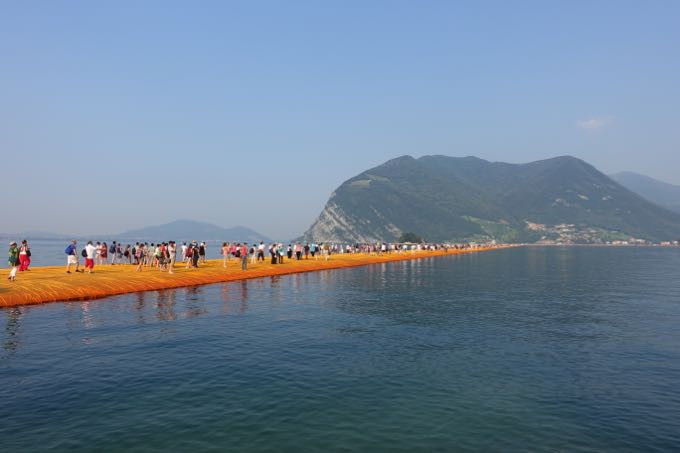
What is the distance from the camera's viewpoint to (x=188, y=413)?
13.0 m

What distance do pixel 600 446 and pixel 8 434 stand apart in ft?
55.8

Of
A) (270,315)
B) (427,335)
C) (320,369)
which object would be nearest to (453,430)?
(320,369)

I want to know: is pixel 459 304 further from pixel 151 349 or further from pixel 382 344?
pixel 151 349

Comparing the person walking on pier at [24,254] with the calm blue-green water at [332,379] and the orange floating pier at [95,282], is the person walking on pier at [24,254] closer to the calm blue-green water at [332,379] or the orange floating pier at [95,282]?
the orange floating pier at [95,282]

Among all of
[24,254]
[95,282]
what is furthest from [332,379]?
[24,254]

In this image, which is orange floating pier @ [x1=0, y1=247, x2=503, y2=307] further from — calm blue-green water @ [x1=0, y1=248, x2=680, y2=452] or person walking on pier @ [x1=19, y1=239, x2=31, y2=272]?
calm blue-green water @ [x1=0, y1=248, x2=680, y2=452]

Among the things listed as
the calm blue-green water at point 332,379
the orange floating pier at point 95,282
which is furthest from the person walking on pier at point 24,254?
the calm blue-green water at point 332,379

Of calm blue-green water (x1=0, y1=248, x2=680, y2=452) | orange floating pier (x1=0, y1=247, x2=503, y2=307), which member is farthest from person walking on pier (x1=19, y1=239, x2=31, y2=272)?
calm blue-green water (x1=0, y1=248, x2=680, y2=452)

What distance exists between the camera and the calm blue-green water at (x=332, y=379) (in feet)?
38.2

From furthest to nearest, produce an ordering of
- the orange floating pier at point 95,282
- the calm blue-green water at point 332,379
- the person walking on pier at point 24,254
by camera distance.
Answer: the person walking on pier at point 24,254
the orange floating pier at point 95,282
the calm blue-green water at point 332,379

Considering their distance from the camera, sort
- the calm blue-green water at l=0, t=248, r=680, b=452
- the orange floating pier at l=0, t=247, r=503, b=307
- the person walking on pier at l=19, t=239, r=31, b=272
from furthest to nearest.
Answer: the person walking on pier at l=19, t=239, r=31, b=272
the orange floating pier at l=0, t=247, r=503, b=307
the calm blue-green water at l=0, t=248, r=680, b=452

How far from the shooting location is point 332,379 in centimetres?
1638

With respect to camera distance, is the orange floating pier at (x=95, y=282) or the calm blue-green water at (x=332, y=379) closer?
the calm blue-green water at (x=332, y=379)

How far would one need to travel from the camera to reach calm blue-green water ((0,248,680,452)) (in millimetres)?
11641
